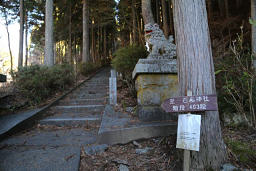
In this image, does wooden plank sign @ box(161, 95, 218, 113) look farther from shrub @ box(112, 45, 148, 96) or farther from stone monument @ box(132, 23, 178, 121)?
shrub @ box(112, 45, 148, 96)

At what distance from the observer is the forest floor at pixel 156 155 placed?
7.72 feet

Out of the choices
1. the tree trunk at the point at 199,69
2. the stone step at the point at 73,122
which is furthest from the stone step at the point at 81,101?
the tree trunk at the point at 199,69

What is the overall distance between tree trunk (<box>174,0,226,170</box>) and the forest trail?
5.71ft

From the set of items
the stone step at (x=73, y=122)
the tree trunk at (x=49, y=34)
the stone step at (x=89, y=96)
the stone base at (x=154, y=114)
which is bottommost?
the stone step at (x=73, y=122)

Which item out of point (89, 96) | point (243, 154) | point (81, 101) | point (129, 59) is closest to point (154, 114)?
point (243, 154)

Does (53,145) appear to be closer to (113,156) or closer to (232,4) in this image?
(113,156)

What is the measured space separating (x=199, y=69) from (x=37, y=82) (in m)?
5.26

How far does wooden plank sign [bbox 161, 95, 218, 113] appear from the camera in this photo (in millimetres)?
1959

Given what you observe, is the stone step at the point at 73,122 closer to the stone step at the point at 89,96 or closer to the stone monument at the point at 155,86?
the stone monument at the point at 155,86

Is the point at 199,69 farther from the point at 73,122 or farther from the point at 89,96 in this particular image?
the point at 89,96

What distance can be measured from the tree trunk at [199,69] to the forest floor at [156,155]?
0.25m

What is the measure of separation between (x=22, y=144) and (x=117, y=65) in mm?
4454

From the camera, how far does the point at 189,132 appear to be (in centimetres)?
203

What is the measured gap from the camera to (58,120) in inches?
179
